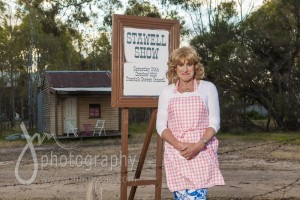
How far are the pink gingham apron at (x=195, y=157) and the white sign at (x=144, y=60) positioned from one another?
1986mm

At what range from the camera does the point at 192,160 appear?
2.67 m

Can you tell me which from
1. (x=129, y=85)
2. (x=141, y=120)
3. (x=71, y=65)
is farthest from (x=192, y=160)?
(x=71, y=65)

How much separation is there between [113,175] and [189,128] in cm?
748

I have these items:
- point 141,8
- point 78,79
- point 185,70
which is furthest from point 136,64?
point 141,8

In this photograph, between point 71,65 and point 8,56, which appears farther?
point 71,65

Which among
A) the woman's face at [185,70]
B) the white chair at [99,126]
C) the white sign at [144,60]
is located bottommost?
the white chair at [99,126]

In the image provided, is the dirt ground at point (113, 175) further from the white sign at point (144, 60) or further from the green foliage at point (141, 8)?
the green foliage at point (141, 8)

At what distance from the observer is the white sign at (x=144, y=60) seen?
470 cm

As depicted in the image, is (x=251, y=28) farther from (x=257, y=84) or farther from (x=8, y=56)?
(x=8, y=56)

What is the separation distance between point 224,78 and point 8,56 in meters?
21.1

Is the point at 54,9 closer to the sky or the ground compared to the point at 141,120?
closer to the sky

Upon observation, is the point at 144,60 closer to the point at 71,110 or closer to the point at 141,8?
the point at 71,110

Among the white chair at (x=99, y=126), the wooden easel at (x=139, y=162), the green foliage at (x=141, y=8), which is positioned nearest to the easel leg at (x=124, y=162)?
the wooden easel at (x=139, y=162)
